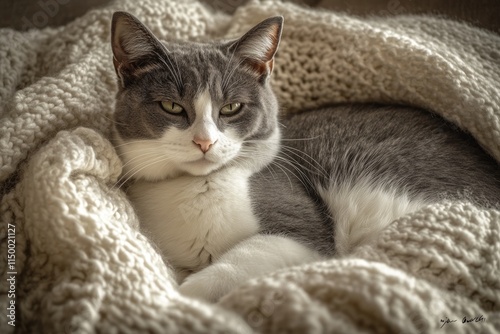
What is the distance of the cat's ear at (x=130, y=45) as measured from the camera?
1.14m

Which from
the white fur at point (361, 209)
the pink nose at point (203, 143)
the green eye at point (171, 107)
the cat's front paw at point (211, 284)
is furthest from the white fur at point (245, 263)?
the green eye at point (171, 107)

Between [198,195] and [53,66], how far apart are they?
74 cm

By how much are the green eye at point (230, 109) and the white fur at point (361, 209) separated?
15.5 inches

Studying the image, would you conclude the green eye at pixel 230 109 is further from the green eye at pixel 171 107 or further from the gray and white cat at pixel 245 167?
the green eye at pixel 171 107

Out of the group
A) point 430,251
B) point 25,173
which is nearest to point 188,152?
point 25,173

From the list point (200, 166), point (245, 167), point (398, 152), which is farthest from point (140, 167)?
point (398, 152)

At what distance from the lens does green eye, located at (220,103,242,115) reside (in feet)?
3.95

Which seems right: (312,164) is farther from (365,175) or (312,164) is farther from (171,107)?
(171,107)

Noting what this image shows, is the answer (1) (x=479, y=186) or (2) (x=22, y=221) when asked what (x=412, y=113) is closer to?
(1) (x=479, y=186)

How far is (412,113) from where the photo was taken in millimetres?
1413

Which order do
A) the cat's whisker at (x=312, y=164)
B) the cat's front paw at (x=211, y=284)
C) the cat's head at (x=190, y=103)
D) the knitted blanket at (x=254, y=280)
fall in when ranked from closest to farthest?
1. the knitted blanket at (x=254, y=280)
2. the cat's front paw at (x=211, y=284)
3. the cat's head at (x=190, y=103)
4. the cat's whisker at (x=312, y=164)

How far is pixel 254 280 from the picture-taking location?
89 centimetres

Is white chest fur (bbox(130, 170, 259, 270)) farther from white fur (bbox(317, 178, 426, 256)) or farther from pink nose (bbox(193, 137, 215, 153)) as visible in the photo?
white fur (bbox(317, 178, 426, 256))

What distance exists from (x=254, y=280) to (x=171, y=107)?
548 millimetres
